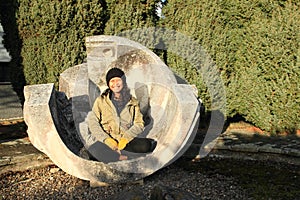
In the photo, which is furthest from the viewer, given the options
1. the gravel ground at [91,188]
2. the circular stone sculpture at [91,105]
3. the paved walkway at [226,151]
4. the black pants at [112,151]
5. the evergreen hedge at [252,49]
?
the evergreen hedge at [252,49]

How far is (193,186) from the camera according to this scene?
3914 mm

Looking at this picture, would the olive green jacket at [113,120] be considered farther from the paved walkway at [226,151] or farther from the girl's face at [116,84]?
the paved walkway at [226,151]

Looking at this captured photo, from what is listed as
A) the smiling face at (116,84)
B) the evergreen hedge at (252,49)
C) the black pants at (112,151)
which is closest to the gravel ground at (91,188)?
the black pants at (112,151)

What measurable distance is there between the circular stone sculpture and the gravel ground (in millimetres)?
176

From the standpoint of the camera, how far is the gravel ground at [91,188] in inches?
145

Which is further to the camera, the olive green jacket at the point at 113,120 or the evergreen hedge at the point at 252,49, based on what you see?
the evergreen hedge at the point at 252,49

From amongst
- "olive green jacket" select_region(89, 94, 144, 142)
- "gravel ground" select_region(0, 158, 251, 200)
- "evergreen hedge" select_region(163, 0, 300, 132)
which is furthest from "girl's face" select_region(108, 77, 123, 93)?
"evergreen hedge" select_region(163, 0, 300, 132)

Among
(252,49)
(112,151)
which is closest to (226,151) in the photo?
(112,151)

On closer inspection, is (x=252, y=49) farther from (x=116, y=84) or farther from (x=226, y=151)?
(x=116, y=84)

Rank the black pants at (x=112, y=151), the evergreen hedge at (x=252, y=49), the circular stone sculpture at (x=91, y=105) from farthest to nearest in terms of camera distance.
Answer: the evergreen hedge at (x=252, y=49)
the black pants at (x=112, y=151)
the circular stone sculpture at (x=91, y=105)

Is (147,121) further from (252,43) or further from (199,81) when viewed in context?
(252,43)

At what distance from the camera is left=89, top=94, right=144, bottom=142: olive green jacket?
3.96 metres

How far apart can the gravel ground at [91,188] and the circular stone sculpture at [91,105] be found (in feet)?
0.58

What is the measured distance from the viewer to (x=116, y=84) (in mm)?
3930
